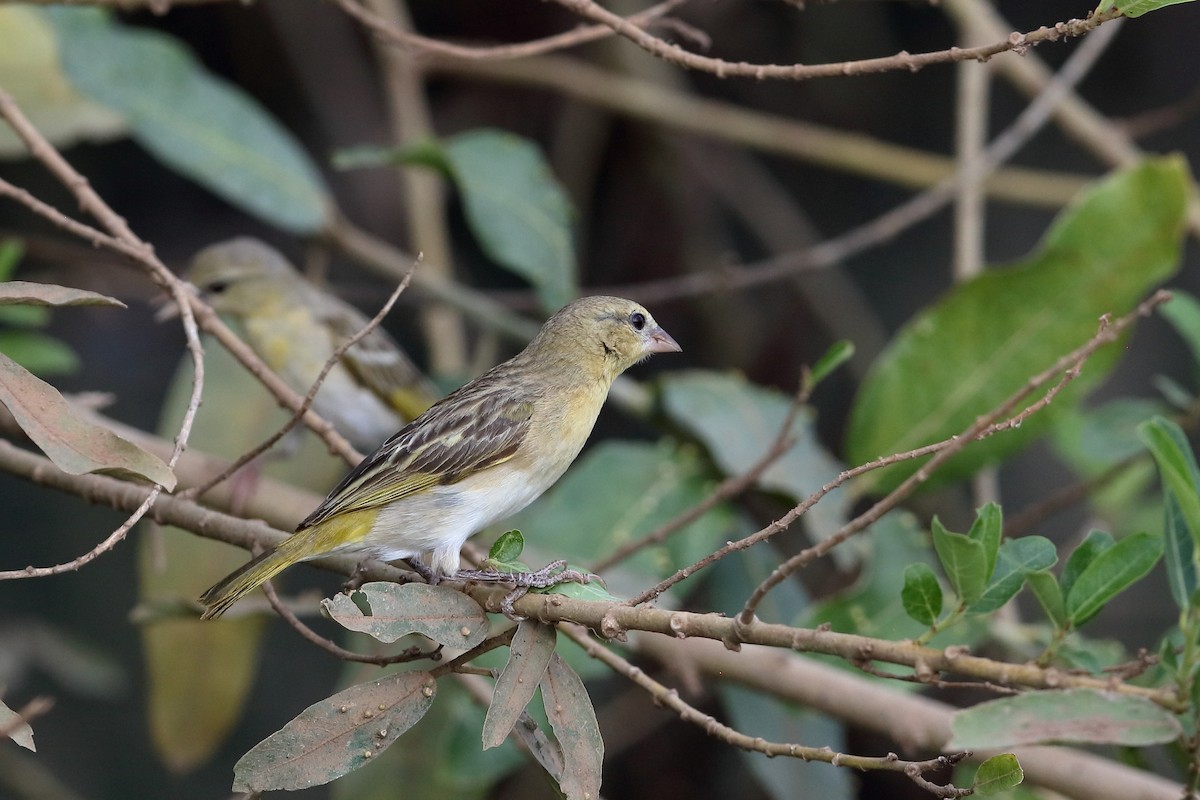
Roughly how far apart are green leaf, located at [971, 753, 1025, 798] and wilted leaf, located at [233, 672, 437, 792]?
0.75 metres

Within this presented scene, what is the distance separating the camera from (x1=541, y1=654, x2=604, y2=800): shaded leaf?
178 cm

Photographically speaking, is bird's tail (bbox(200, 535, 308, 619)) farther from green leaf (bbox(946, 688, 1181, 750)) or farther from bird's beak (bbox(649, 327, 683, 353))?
green leaf (bbox(946, 688, 1181, 750))

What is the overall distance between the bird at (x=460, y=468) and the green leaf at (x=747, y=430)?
0.82 meters

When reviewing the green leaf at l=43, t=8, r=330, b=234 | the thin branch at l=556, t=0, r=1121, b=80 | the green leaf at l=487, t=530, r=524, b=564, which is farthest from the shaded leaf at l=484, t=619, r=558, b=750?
the green leaf at l=43, t=8, r=330, b=234

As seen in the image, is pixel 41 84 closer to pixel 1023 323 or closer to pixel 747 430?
pixel 747 430

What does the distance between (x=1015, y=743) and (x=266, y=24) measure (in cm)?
507

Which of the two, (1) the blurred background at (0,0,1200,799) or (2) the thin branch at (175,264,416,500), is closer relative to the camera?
(2) the thin branch at (175,264,416,500)

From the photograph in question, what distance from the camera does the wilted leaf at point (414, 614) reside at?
5.71ft

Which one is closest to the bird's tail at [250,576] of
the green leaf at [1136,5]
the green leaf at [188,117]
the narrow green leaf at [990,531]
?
the narrow green leaf at [990,531]

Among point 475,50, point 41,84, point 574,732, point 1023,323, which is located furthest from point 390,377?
point 574,732

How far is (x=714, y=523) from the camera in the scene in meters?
3.64

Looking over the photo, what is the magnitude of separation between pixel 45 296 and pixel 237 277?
7.39 ft

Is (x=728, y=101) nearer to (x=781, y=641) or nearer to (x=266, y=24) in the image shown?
(x=266, y=24)

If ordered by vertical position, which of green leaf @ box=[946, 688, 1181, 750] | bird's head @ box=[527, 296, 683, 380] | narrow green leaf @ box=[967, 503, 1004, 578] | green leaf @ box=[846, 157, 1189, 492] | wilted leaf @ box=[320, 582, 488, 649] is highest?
green leaf @ box=[846, 157, 1189, 492]
